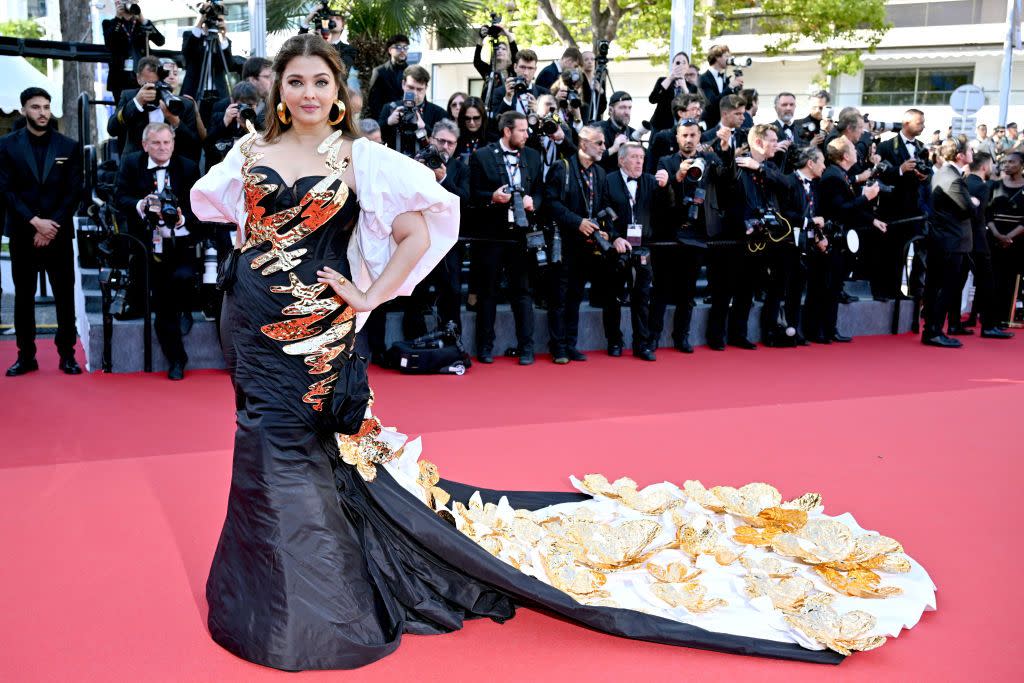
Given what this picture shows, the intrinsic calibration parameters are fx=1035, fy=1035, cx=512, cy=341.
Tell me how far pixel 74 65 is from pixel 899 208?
1082cm

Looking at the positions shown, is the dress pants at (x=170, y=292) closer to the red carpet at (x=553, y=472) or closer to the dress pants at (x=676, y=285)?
the red carpet at (x=553, y=472)

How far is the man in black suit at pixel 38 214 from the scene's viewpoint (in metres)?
6.45

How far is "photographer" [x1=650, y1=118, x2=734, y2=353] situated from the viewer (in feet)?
25.6

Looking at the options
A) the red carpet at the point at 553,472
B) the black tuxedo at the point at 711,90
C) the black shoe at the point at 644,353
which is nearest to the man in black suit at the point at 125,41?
the red carpet at the point at 553,472

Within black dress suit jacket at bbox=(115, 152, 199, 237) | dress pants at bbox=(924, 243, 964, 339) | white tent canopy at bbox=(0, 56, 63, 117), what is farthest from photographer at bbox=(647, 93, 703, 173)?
white tent canopy at bbox=(0, 56, 63, 117)

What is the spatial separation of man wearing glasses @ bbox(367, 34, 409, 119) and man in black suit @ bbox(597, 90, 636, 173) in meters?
1.77

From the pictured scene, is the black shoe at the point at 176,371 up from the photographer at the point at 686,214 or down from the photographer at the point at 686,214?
down

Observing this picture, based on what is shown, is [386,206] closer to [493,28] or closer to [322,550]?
[322,550]

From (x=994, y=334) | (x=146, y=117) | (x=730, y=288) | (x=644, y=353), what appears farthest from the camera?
(x=994, y=334)

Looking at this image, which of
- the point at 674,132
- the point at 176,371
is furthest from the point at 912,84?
the point at 176,371

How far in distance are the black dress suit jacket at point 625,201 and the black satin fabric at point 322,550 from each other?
4.81m

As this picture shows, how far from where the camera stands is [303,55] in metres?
2.82

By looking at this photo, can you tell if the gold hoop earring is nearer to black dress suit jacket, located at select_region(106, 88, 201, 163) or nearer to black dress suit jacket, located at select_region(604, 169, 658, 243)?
black dress suit jacket, located at select_region(106, 88, 201, 163)

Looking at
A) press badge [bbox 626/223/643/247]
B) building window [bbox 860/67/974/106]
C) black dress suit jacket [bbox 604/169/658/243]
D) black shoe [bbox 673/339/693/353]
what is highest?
building window [bbox 860/67/974/106]
